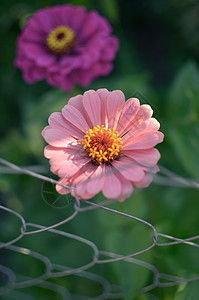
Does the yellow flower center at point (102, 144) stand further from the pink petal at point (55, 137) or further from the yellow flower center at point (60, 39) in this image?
the yellow flower center at point (60, 39)

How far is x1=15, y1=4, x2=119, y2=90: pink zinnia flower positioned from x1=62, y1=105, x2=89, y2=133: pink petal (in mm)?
467

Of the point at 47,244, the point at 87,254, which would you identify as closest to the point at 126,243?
the point at 87,254

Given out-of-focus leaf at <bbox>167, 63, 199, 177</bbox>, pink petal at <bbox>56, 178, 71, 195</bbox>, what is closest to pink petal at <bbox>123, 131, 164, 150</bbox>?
pink petal at <bbox>56, 178, 71, 195</bbox>

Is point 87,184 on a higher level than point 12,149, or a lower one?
lower

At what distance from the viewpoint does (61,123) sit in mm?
522

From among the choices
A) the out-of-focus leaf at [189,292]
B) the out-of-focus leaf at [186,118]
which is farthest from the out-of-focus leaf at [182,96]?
the out-of-focus leaf at [189,292]

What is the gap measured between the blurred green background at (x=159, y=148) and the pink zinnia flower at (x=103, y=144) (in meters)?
0.04

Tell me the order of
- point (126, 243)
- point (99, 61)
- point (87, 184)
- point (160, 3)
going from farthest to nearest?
point (160, 3)
point (99, 61)
point (126, 243)
point (87, 184)

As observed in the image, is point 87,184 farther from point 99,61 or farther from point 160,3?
point 160,3

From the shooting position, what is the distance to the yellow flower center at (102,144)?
536 millimetres

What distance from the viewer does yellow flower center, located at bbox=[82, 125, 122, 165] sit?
536mm

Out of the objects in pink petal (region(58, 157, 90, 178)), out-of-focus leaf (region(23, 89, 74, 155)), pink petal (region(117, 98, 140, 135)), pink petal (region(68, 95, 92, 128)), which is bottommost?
pink petal (region(58, 157, 90, 178))

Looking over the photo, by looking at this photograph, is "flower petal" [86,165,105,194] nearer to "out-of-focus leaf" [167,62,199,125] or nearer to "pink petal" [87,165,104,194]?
"pink petal" [87,165,104,194]

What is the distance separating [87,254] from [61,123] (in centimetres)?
75
